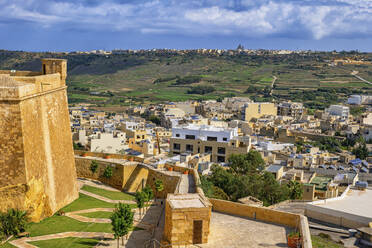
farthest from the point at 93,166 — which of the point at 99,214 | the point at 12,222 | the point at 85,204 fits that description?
the point at 12,222

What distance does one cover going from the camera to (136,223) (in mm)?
12805

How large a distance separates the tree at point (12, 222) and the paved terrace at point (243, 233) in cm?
481

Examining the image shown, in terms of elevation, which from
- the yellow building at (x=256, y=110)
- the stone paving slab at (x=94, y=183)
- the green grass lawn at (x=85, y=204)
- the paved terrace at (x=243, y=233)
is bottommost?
the yellow building at (x=256, y=110)

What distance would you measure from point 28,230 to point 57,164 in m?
2.60

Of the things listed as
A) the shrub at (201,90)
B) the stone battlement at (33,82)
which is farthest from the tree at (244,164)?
the shrub at (201,90)

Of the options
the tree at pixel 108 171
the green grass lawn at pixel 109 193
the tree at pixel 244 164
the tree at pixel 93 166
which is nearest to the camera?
the green grass lawn at pixel 109 193

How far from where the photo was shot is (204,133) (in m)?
38.9

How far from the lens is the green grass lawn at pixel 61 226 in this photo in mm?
11562

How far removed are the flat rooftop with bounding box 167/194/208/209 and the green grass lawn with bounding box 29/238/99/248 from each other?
245 cm

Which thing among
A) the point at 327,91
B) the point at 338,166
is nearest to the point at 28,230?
the point at 338,166

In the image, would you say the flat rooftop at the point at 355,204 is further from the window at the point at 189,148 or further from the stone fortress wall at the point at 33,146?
the window at the point at 189,148

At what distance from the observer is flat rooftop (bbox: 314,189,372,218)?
1459 centimetres

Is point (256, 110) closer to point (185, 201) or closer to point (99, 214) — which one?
point (99, 214)

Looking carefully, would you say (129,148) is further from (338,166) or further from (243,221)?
(243,221)
